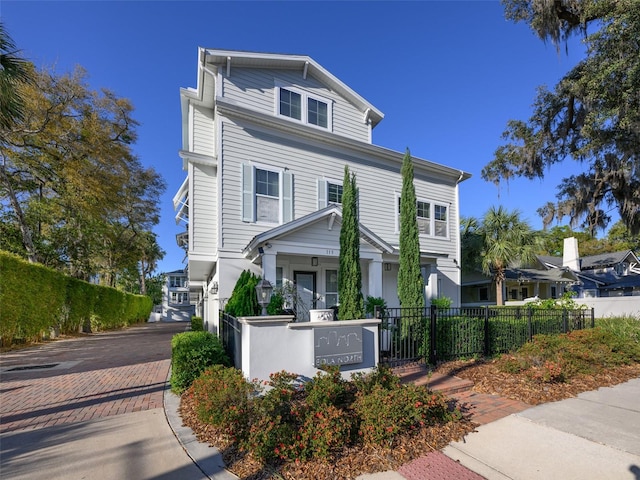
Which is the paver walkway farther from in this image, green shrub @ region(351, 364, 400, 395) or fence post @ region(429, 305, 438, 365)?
green shrub @ region(351, 364, 400, 395)

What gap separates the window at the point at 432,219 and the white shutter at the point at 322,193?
3314 millimetres

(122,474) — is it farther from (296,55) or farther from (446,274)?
(446,274)

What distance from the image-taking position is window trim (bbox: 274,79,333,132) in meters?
10.9

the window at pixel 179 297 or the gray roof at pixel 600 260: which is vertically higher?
the gray roof at pixel 600 260

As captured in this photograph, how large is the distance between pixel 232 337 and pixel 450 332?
492cm

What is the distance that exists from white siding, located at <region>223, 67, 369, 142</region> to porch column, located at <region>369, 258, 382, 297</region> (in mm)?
5200

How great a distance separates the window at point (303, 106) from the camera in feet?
36.3


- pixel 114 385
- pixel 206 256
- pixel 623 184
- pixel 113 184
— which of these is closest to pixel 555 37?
pixel 623 184

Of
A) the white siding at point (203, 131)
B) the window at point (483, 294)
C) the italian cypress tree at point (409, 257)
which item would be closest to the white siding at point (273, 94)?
the white siding at point (203, 131)

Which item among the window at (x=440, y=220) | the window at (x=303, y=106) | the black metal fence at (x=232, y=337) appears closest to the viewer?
the black metal fence at (x=232, y=337)

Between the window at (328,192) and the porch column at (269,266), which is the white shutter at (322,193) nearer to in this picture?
the window at (328,192)

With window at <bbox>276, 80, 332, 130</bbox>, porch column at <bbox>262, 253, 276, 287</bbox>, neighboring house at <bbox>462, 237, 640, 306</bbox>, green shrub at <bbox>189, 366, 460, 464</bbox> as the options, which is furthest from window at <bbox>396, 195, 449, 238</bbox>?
neighboring house at <bbox>462, 237, 640, 306</bbox>

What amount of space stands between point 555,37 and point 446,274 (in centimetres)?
908

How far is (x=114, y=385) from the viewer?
6371mm
